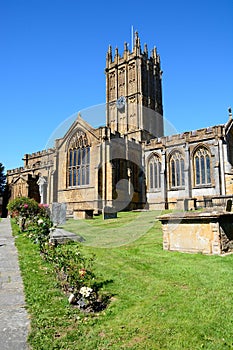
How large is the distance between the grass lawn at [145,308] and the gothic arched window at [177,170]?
24.4 meters

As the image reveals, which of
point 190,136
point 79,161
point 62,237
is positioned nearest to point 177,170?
point 190,136

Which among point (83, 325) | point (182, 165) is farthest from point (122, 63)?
point (83, 325)

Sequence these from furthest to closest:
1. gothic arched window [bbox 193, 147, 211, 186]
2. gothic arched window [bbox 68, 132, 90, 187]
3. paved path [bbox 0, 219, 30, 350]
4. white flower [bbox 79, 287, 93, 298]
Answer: gothic arched window [bbox 68, 132, 90, 187] → gothic arched window [bbox 193, 147, 211, 186] → white flower [bbox 79, 287, 93, 298] → paved path [bbox 0, 219, 30, 350]

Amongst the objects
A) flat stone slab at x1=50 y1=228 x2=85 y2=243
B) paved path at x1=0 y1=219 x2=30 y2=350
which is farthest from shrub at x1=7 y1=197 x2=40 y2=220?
paved path at x1=0 y1=219 x2=30 y2=350

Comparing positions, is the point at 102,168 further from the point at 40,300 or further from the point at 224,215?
the point at 40,300

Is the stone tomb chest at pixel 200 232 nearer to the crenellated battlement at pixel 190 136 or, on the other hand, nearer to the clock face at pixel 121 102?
the crenellated battlement at pixel 190 136

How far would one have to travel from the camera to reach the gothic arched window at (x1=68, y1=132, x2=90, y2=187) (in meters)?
30.3

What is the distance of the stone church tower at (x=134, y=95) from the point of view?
145ft

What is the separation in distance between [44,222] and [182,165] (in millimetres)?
23340

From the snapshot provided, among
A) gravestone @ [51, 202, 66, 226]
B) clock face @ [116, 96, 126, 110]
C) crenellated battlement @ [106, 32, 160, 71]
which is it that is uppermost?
crenellated battlement @ [106, 32, 160, 71]

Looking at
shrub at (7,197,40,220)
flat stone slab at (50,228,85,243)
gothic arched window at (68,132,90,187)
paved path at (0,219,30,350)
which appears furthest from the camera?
gothic arched window at (68,132,90,187)

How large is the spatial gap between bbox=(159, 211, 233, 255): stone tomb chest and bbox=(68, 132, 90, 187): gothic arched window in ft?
70.9

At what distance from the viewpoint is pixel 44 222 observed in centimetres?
1134

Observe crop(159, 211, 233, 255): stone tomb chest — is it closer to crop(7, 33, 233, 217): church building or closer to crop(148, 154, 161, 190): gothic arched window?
crop(7, 33, 233, 217): church building
